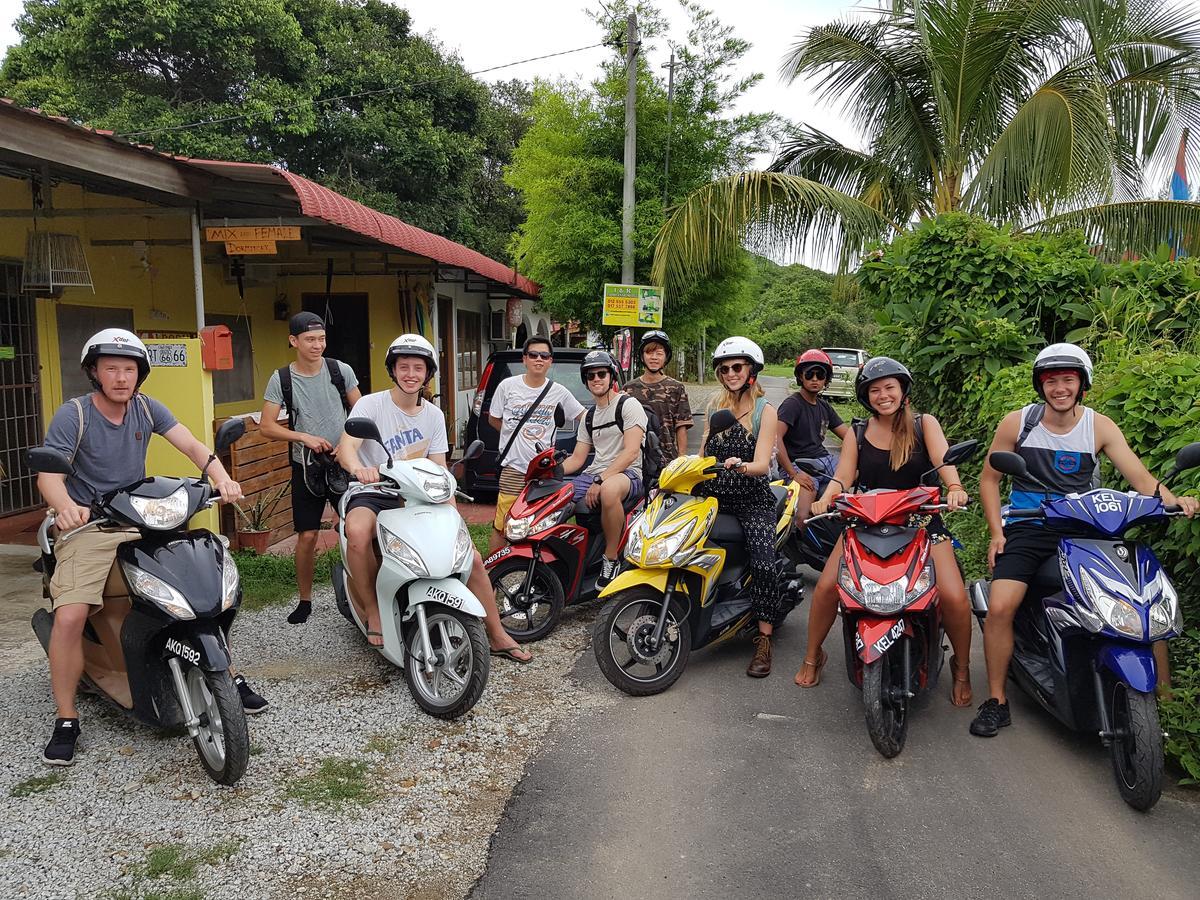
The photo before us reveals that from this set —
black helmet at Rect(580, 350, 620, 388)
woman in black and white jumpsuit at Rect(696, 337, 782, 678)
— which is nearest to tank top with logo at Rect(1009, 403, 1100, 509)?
woman in black and white jumpsuit at Rect(696, 337, 782, 678)

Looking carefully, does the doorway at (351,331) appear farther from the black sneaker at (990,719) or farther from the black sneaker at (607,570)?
the black sneaker at (990,719)

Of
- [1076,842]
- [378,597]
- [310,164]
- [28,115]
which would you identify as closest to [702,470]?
[378,597]

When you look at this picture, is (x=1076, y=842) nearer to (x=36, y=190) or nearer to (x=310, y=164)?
(x=36, y=190)

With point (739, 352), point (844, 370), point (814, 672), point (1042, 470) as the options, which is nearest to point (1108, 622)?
point (1042, 470)

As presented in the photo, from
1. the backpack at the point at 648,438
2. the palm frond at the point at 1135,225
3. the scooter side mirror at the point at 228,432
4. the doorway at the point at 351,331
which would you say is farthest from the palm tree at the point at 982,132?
the scooter side mirror at the point at 228,432

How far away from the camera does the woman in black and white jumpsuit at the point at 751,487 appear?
4.84 metres

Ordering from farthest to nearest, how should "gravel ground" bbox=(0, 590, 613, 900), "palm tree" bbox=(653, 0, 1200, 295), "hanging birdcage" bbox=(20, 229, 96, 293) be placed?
"palm tree" bbox=(653, 0, 1200, 295)
"hanging birdcage" bbox=(20, 229, 96, 293)
"gravel ground" bbox=(0, 590, 613, 900)

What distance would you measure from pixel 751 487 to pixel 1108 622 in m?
1.89

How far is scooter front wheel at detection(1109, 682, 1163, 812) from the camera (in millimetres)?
3334

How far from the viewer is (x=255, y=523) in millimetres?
7531

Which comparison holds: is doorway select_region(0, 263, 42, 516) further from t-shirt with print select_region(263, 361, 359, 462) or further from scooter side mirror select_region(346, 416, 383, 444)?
scooter side mirror select_region(346, 416, 383, 444)

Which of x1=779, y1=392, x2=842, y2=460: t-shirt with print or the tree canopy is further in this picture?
the tree canopy

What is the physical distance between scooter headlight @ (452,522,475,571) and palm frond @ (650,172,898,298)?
7884 mm

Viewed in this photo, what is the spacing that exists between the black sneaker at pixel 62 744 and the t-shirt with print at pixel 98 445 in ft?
3.07
